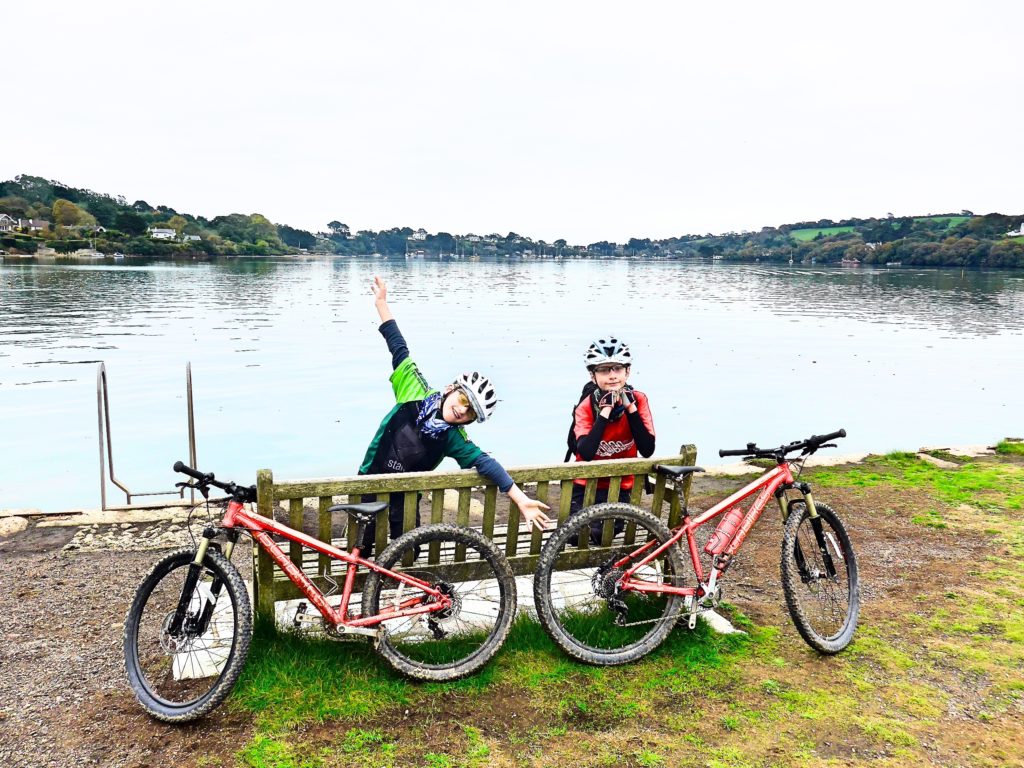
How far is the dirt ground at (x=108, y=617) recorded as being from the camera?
4.17 m

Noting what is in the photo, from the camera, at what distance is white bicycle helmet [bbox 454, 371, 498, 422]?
16.2 ft

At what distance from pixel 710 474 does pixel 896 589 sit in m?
5.09

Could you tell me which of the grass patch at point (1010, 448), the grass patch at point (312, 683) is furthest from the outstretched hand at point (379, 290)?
the grass patch at point (1010, 448)

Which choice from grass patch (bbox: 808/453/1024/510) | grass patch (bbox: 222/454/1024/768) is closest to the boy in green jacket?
grass patch (bbox: 222/454/1024/768)

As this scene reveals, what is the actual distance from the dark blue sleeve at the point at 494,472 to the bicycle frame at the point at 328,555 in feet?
2.62

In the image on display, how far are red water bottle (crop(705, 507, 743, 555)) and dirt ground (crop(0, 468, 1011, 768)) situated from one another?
107cm

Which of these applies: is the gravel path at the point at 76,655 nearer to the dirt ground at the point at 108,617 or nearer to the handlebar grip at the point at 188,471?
the dirt ground at the point at 108,617

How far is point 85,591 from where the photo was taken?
6.54 m

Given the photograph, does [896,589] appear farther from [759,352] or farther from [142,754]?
[759,352]

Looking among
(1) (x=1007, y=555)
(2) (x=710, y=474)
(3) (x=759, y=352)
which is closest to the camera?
(1) (x=1007, y=555)

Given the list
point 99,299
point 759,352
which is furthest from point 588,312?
point 99,299

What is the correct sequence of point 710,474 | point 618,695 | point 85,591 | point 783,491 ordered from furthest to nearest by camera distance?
point 710,474
point 85,591
point 783,491
point 618,695

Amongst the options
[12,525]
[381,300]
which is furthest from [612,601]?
[12,525]

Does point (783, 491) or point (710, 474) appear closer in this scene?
point (783, 491)
